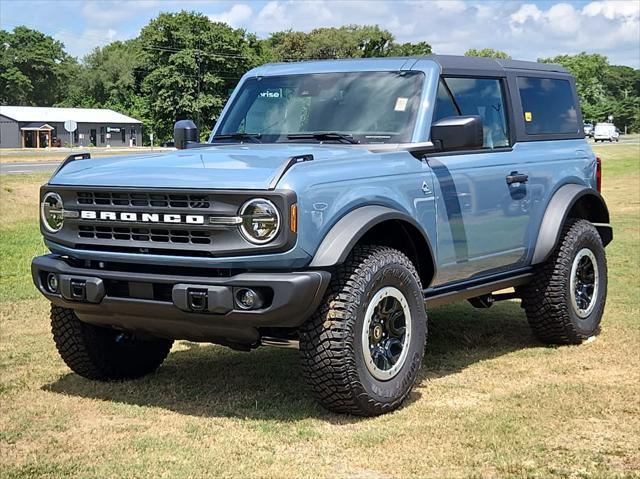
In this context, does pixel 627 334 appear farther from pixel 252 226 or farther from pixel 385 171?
pixel 252 226

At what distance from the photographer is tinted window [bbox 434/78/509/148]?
20.6ft

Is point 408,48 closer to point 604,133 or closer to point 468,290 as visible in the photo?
point 604,133

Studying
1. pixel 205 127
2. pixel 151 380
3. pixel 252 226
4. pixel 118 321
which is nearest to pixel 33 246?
pixel 151 380

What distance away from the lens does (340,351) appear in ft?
15.9

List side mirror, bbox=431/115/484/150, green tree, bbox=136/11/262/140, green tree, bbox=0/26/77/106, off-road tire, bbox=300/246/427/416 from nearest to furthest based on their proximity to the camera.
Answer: off-road tire, bbox=300/246/427/416 → side mirror, bbox=431/115/484/150 → green tree, bbox=136/11/262/140 → green tree, bbox=0/26/77/106

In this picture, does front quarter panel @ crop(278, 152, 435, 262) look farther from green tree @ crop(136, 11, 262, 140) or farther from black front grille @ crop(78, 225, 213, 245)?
green tree @ crop(136, 11, 262, 140)

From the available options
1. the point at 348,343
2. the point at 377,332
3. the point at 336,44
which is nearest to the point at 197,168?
the point at 348,343

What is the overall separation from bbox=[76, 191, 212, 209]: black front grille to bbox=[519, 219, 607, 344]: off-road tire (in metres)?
3.14

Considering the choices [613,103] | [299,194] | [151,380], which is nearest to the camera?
[299,194]

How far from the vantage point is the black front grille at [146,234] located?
4812 mm

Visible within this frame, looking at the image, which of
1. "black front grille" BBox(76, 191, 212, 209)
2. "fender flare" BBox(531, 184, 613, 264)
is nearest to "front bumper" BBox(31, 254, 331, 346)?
"black front grille" BBox(76, 191, 212, 209)

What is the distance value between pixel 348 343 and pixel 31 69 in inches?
4644

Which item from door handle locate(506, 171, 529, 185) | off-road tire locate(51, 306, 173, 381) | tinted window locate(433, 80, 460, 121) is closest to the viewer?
off-road tire locate(51, 306, 173, 381)

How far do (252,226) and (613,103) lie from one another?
13341 centimetres
